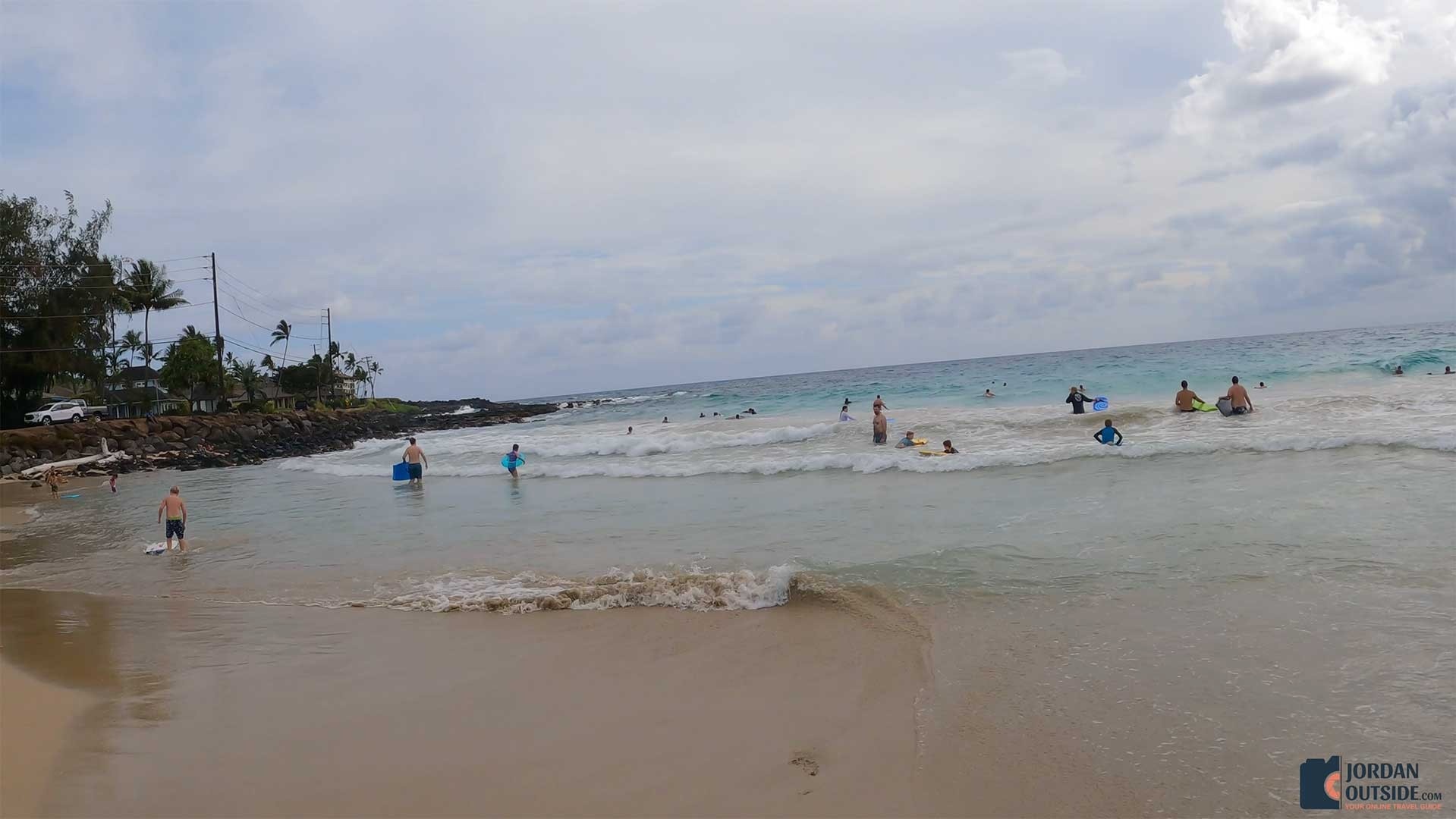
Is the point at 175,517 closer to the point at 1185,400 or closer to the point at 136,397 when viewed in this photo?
the point at 1185,400

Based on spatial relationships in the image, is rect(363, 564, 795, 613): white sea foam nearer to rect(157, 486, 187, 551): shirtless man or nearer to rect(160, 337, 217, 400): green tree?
rect(157, 486, 187, 551): shirtless man

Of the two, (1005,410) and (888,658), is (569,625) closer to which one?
(888,658)

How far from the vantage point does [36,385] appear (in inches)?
1533

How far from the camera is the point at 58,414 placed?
37969 mm

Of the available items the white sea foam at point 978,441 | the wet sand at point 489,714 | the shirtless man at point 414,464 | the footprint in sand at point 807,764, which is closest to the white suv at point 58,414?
the white sea foam at point 978,441

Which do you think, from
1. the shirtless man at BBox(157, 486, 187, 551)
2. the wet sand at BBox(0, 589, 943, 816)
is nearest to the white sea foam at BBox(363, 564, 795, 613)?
the wet sand at BBox(0, 589, 943, 816)

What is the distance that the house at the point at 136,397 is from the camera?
51562 millimetres

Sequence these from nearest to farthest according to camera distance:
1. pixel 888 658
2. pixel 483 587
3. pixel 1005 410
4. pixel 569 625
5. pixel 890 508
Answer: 1. pixel 888 658
2. pixel 569 625
3. pixel 483 587
4. pixel 890 508
5. pixel 1005 410

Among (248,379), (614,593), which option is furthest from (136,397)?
(614,593)

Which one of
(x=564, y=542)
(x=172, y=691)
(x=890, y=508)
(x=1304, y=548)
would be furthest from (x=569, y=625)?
(x=1304, y=548)

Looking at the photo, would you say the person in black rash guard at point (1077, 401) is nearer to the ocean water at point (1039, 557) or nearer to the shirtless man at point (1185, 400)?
the ocean water at point (1039, 557)

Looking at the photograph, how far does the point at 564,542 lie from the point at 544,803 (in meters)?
7.53

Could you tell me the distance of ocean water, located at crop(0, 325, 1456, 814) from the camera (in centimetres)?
460

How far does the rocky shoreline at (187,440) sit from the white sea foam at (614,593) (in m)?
28.8
